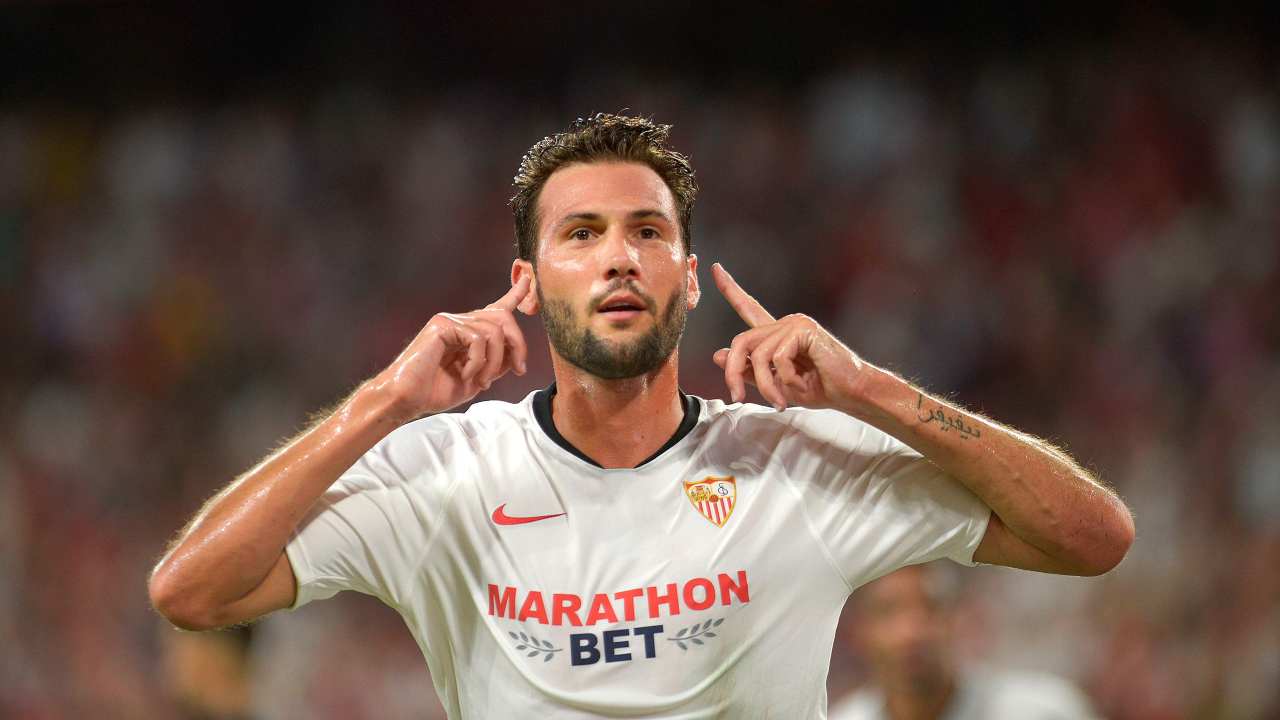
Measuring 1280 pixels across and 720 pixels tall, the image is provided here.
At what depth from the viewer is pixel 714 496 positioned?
3195mm

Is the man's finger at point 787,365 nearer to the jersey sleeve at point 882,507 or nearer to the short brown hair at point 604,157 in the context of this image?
the jersey sleeve at point 882,507

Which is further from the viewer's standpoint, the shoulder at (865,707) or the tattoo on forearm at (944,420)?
the shoulder at (865,707)

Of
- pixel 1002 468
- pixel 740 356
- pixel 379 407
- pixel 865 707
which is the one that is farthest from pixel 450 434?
pixel 865 707

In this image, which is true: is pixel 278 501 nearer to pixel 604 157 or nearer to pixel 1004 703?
pixel 604 157

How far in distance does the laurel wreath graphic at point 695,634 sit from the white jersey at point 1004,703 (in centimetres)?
218

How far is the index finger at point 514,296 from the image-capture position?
3.25m

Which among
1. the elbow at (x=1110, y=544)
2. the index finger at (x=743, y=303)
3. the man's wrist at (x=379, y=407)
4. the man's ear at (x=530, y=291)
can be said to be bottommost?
the elbow at (x=1110, y=544)

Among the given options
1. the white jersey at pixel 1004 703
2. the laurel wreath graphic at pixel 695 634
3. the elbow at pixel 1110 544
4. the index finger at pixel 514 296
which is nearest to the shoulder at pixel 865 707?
the white jersey at pixel 1004 703

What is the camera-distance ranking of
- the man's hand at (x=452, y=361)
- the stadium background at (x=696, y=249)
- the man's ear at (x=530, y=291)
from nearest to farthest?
the man's hand at (x=452, y=361)
the man's ear at (x=530, y=291)
the stadium background at (x=696, y=249)

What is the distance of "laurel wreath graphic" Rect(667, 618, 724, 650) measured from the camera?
2.99 metres

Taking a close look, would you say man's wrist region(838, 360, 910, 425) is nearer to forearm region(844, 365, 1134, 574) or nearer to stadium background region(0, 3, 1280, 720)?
forearm region(844, 365, 1134, 574)

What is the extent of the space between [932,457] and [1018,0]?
738cm

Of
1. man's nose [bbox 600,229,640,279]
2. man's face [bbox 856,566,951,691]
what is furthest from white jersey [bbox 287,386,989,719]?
man's face [bbox 856,566,951,691]

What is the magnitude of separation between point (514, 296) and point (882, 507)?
3.76 ft
